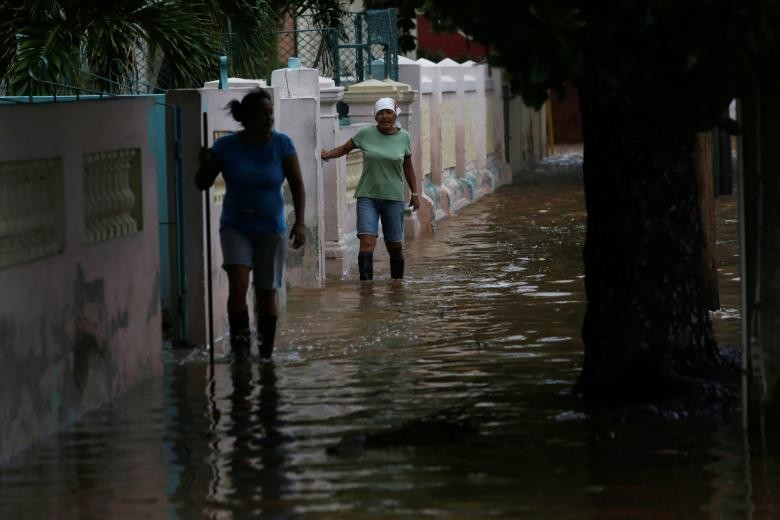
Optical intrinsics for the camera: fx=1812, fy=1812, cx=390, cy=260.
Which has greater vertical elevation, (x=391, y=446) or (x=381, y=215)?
(x=381, y=215)

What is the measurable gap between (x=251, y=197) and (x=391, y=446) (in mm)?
2982

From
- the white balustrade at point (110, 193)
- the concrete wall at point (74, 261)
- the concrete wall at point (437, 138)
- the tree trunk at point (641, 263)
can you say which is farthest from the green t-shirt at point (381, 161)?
the tree trunk at point (641, 263)

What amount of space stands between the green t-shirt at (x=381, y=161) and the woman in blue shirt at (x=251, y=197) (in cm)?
453

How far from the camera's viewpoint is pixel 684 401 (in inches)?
336

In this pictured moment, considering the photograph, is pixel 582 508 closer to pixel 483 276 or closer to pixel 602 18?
pixel 602 18

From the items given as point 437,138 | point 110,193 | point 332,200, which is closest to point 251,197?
point 110,193

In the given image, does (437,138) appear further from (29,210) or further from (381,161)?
(29,210)

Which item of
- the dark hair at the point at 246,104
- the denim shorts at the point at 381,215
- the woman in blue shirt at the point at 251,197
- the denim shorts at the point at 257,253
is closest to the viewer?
the dark hair at the point at 246,104

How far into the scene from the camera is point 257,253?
10.8 metres

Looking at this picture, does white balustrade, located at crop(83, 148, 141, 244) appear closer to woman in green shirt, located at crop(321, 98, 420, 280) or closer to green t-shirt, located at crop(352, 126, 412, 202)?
woman in green shirt, located at crop(321, 98, 420, 280)

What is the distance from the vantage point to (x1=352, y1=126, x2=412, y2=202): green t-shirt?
1534 centimetres

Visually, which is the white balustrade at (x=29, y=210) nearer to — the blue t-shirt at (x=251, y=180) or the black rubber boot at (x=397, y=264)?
the blue t-shirt at (x=251, y=180)

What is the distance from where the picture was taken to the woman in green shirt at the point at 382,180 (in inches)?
603

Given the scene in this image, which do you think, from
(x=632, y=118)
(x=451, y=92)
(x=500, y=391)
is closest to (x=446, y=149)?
(x=451, y=92)
